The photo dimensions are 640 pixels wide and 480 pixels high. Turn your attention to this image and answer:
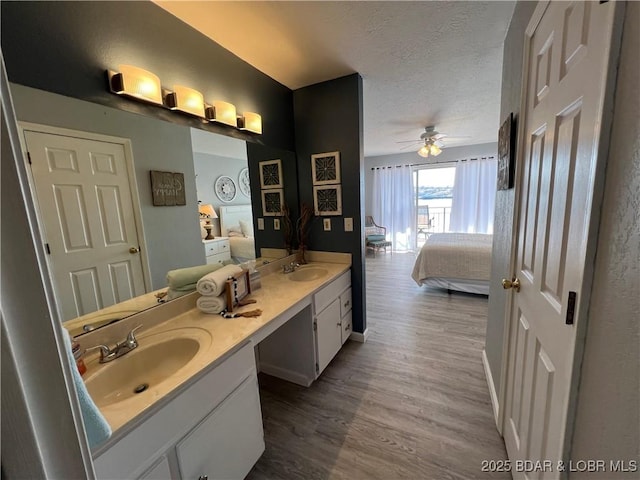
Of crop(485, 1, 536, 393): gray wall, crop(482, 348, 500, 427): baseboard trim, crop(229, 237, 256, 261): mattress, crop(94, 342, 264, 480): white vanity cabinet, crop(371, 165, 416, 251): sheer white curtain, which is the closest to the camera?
crop(94, 342, 264, 480): white vanity cabinet

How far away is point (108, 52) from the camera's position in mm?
1229

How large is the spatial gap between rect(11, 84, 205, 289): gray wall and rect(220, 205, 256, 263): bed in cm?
28

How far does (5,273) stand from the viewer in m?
0.31

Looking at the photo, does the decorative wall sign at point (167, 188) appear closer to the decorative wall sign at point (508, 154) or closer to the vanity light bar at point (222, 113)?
the vanity light bar at point (222, 113)

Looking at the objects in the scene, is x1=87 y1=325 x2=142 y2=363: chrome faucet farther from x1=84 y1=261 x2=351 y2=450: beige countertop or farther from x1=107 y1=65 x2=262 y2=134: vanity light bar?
x1=107 y1=65 x2=262 y2=134: vanity light bar

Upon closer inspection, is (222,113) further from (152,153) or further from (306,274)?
(306,274)

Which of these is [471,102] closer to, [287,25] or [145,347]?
[287,25]

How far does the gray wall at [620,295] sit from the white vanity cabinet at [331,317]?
144 cm

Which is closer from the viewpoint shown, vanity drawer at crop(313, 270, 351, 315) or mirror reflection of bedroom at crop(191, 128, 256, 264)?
mirror reflection of bedroom at crop(191, 128, 256, 264)

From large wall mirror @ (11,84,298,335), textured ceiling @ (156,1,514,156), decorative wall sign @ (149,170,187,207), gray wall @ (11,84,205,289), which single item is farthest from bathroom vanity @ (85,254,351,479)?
textured ceiling @ (156,1,514,156)

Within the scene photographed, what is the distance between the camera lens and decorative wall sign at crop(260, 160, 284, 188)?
2.34 meters

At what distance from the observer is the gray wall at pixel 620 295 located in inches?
19.8

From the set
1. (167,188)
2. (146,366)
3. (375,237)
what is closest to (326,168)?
(167,188)

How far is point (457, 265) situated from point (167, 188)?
3455 mm
